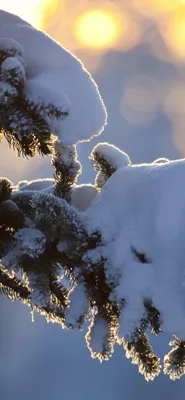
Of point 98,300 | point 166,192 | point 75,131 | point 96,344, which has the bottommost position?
point 96,344

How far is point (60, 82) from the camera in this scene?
8.14 feet

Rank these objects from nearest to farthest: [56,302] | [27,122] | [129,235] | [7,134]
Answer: [27,122] → [7,134] → [129,235] → [56,302]

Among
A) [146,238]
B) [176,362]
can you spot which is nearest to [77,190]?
[146,238]

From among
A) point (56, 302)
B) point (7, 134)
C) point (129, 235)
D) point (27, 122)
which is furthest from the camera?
point (56, 302)

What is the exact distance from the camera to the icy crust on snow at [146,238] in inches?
102

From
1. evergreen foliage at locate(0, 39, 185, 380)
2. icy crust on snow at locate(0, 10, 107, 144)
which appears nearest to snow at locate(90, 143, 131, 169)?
evergreen foliage at locate(0, 39, 185, 380)

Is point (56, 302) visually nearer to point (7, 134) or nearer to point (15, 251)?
point (15, 251)

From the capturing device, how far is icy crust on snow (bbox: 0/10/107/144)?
94.2 inches

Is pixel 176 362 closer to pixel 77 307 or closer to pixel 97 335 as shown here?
pixel 97 335

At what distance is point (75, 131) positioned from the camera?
7.98 feet

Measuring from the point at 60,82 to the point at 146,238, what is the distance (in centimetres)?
102

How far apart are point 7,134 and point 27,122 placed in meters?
0.23

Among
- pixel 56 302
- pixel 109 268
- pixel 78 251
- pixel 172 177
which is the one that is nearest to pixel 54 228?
pixel 78 251

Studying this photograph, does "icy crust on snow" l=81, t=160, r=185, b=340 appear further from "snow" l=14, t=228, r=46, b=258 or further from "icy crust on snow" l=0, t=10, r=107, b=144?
"icy crust on snow" l=0, t=10, r=107, b=144
